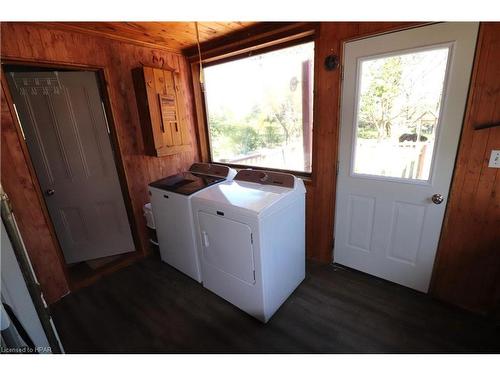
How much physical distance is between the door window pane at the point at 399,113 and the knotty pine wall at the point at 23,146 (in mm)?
2066

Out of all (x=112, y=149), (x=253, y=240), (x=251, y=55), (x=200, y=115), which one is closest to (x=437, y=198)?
(x=253, y=240)

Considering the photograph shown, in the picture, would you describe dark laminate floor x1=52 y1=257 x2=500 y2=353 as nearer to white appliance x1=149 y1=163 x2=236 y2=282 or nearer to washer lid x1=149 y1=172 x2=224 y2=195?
white appliance x1=149 y1=163 x2=236 y2=282

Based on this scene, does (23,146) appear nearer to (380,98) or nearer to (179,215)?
(179,215)

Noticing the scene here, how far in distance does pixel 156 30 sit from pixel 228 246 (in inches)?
81.0

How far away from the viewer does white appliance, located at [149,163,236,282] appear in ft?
6.76

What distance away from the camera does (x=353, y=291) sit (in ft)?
6.78

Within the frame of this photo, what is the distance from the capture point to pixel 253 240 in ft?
5.24

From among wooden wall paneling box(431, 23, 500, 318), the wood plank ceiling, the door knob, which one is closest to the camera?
wooden wall paneling box(431, 23, 500, 318)

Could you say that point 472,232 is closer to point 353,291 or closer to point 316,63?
point 353,291

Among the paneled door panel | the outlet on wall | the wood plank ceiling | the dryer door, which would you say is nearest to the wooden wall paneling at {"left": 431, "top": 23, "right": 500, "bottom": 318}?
the outlet on wall
